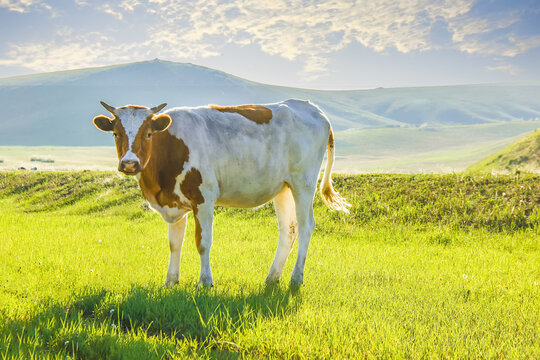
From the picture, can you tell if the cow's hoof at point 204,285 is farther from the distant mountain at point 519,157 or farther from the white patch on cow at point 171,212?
the distant mountain at point 519,157

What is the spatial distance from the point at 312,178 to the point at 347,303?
7.69 feet

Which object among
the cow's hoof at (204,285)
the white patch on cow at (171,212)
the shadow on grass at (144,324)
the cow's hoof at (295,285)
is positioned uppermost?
the white patch on cow at (171,212)

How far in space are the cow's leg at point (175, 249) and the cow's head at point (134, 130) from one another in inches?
55.6

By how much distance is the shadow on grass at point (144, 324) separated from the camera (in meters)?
4.01

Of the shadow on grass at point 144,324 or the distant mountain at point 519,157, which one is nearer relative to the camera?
the shadow on grass at point 144,324

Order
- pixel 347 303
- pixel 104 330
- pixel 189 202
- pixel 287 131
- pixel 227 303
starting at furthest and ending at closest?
pixel 287 131 → pixel 189 202 → pixel 347 303 → pixel 227 303 → pixel 104 330

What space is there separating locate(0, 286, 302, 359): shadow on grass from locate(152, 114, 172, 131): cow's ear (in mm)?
2197

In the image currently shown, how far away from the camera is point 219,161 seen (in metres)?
6.43

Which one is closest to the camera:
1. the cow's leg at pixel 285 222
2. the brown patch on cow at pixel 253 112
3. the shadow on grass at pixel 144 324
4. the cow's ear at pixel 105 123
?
the shadow on grass at pixel 144 324

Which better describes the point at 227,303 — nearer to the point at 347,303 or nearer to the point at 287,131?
the point at 347,303

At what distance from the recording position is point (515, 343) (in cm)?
449

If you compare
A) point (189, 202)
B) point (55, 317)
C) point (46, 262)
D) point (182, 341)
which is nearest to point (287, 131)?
point (189, 202)

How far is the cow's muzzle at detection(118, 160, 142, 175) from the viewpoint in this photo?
18.0 feet


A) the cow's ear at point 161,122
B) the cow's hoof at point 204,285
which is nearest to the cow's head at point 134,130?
the cow's ear at point 161,122
